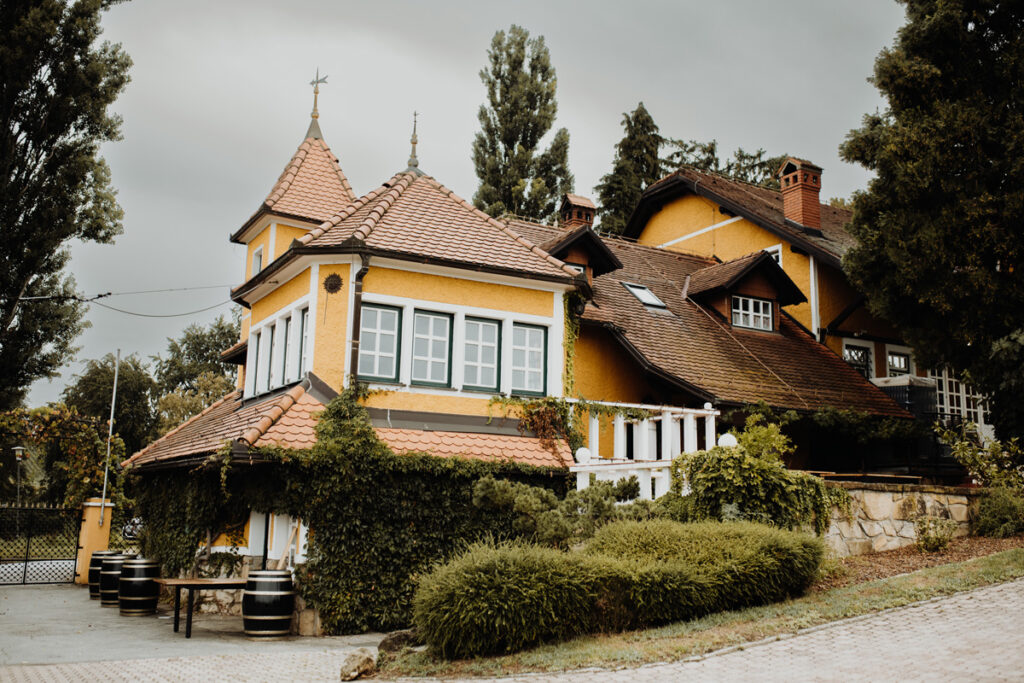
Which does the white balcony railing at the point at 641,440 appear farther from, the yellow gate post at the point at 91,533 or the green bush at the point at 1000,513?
the yellow gate post at the point at 91,533

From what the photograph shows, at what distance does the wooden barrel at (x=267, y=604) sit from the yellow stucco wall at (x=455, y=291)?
488cm

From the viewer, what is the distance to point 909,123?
17.3 meters

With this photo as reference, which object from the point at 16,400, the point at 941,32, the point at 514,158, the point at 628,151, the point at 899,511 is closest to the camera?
the point at 899,511

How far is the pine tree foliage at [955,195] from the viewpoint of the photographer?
52.9ft

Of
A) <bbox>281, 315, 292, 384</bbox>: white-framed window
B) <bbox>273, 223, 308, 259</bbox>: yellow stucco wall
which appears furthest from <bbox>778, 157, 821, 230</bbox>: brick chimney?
<bbox>281, 315, 292, 384</bbox>: white-framed window

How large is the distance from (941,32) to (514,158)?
61.1 ft

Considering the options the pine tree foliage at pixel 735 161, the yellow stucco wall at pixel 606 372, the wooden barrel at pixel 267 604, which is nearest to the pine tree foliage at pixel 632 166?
the pine tree foliage at pixel 735 161

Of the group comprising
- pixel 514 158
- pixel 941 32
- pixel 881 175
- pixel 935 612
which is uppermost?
pixel 514 158

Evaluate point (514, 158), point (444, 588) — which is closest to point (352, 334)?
point (444, 588)

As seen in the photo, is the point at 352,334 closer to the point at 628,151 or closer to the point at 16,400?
the point at 16,400

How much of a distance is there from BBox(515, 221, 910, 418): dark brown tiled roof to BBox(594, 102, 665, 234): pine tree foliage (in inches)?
545

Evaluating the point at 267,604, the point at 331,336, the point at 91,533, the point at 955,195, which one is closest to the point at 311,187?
the point at 331,336

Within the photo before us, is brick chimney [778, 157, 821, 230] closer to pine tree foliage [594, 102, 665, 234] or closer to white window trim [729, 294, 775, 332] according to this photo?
white window trim [729, 294, 775, 332]

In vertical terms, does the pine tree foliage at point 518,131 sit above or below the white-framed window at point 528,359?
above
